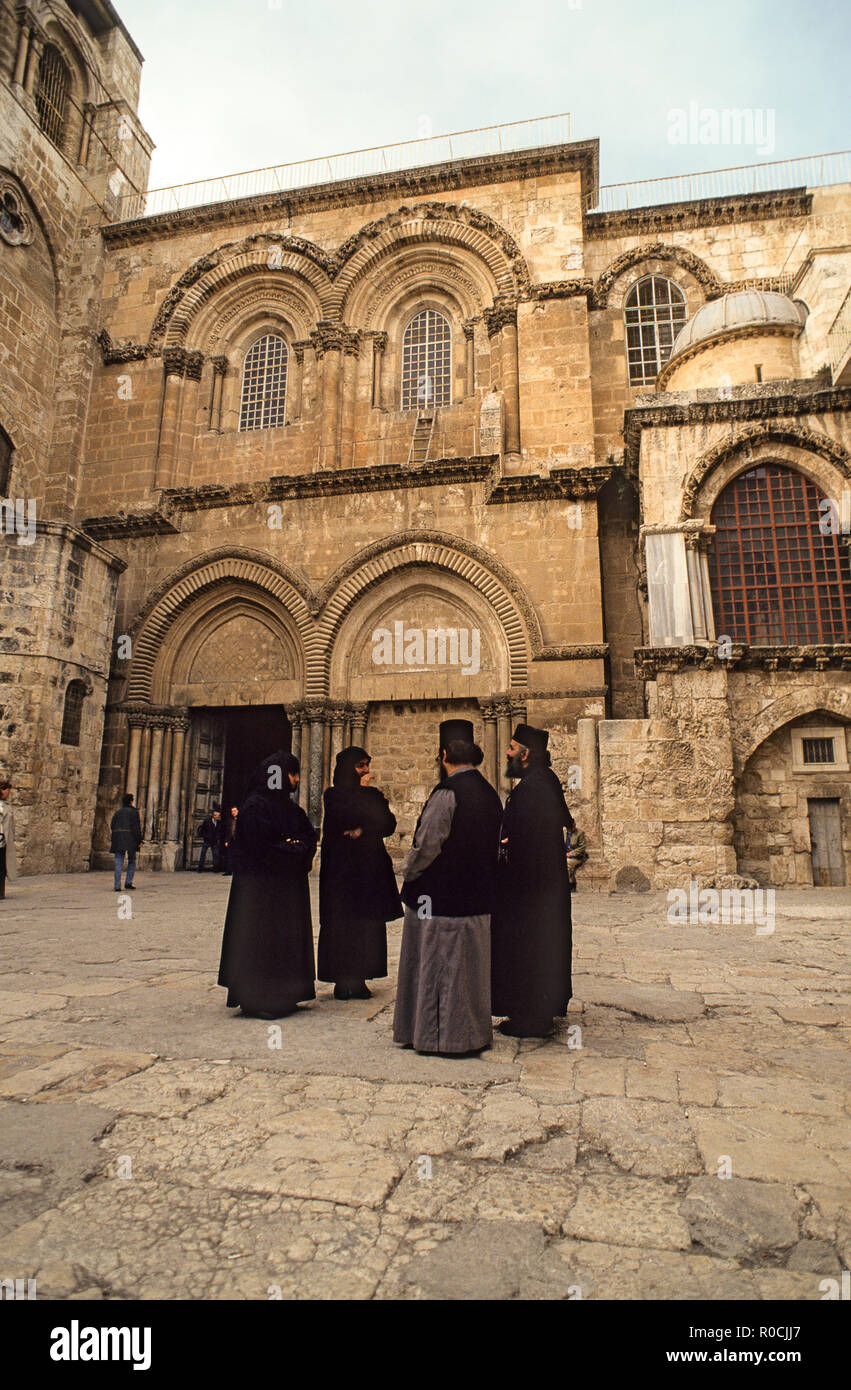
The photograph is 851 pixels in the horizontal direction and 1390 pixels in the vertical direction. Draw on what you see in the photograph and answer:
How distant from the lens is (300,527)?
15.7 metres

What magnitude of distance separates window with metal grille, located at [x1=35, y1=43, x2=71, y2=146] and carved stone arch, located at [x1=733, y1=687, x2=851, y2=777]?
19654 mm

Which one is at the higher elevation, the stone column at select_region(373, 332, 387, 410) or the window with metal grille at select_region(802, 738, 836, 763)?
the stone column at select_region(373, 332, 387, 410)

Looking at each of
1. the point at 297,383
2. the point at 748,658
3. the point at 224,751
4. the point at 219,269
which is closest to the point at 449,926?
the point at 748,658

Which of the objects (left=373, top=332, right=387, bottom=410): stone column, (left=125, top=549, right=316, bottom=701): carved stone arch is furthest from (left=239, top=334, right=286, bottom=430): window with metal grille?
(left=125, top=549, right=316, bottom=701): carved stone arch

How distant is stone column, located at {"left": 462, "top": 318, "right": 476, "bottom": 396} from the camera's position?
16.3m

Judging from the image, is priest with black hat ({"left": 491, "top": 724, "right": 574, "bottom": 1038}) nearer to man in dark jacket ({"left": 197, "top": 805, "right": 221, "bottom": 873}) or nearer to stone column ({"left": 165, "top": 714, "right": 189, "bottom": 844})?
man in dark jacket ({"left": 197, "top": 805, "right": 221, "bottom": 873})

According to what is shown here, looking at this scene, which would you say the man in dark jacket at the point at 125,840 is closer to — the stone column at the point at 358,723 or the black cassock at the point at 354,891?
the stone column at the point at 358,723

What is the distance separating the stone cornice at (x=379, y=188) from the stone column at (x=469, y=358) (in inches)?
121

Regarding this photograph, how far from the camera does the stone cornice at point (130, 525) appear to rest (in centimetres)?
1630

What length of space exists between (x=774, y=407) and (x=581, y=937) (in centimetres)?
923

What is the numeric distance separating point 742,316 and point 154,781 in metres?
13.8

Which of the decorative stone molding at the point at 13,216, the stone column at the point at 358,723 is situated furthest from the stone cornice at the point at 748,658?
the decorative stone molding at the point at 13,216
